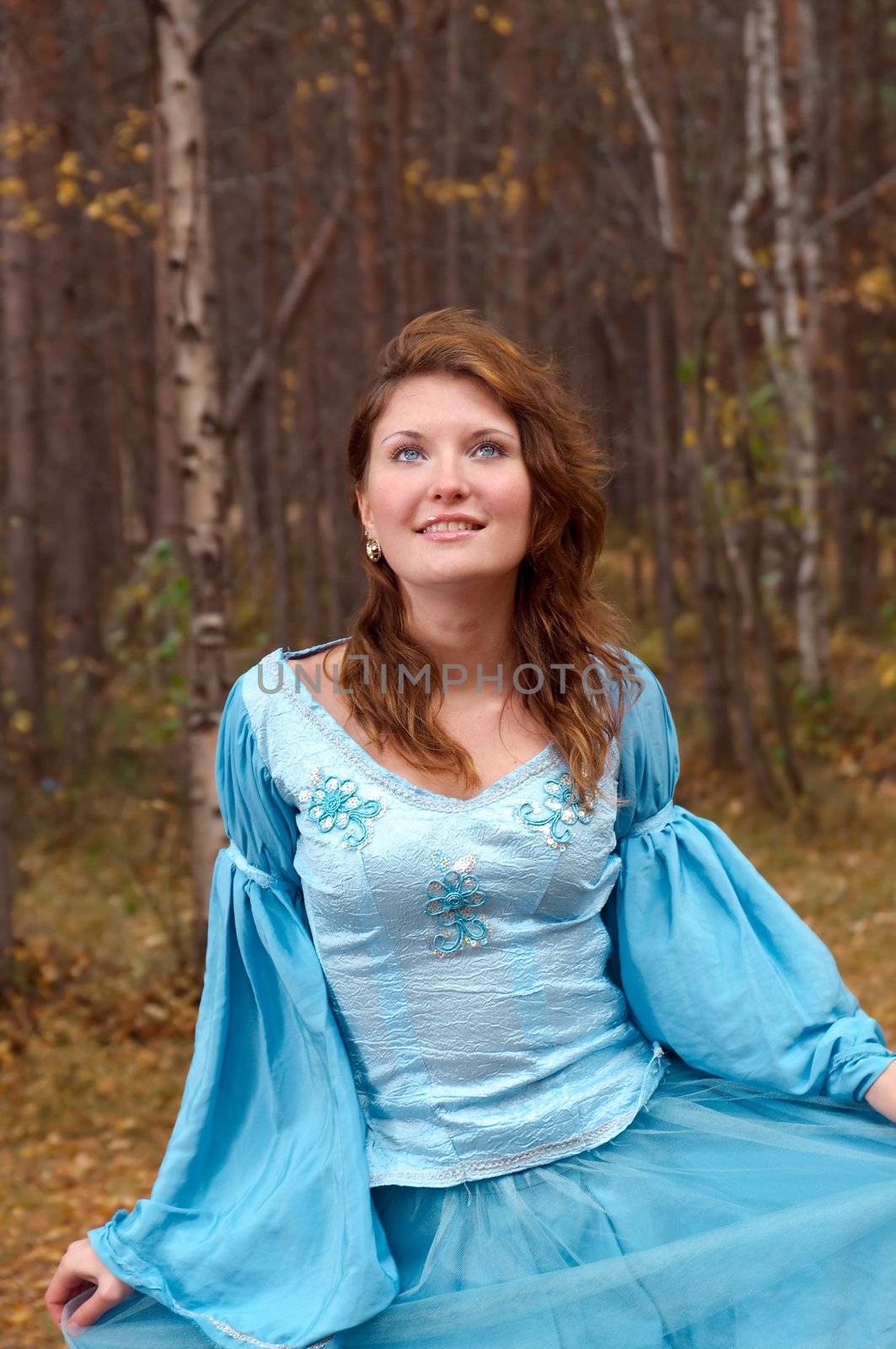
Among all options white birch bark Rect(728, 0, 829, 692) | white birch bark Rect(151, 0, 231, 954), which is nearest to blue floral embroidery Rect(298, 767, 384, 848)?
white birch bark Rect(151, 0, 231, 954)

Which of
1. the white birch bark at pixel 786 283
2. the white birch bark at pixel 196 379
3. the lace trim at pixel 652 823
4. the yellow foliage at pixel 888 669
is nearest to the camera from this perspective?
the lace trim at pixel 652 823

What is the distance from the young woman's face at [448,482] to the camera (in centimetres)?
209

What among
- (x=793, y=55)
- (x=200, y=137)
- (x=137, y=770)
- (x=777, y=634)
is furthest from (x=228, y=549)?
(x=777, y=634)

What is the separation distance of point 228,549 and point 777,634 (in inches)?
318

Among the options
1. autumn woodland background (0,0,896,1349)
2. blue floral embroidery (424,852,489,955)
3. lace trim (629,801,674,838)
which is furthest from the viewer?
autumn woodland background (0,0,896,1349)

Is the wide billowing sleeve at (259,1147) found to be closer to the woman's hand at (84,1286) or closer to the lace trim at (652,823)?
the woman's hand at (84,1286)

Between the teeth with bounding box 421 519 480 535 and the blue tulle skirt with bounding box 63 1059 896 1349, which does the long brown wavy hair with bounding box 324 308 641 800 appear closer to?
the teeth with bounding box 421 519 480 535

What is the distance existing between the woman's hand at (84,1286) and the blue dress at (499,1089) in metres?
0.02

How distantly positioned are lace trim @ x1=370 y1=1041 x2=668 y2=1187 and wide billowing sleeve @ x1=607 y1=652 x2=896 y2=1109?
19 cm

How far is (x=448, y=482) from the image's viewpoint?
2068mm

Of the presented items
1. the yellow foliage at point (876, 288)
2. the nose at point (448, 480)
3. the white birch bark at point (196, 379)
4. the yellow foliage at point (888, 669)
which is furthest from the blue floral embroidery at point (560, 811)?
the yellow foliage at point (876, 288)

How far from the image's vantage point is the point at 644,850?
7.36 feet

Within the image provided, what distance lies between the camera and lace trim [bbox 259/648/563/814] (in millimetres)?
2080

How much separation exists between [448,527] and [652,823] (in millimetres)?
572
